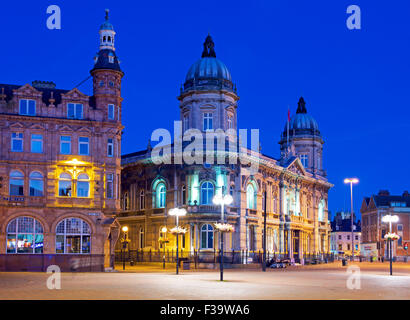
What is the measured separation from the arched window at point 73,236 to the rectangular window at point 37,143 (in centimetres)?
593

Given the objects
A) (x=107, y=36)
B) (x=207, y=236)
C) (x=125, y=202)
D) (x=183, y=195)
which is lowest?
(x=207, y=236)

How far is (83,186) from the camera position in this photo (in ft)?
162

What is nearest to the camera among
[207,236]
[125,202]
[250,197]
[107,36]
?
[107,36]

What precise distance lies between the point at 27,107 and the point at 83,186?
7611 mm

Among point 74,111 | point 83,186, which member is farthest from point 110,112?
point 83,186

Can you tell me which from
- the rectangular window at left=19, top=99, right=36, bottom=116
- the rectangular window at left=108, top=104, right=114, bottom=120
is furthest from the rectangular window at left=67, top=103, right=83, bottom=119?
the rectangular window at left=19, top=99, right=36, bottom=116

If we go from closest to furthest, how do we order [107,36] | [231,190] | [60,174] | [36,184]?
[36,184], [60,174], [107,36], [231,190]

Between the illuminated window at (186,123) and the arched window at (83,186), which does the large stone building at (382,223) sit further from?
the arched window at (83,186)

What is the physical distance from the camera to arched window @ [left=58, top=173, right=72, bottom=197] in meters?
48.7

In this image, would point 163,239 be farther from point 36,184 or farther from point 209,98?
point 36,184

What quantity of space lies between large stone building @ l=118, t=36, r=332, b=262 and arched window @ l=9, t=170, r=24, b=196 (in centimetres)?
1938

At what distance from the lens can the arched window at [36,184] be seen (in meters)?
48.0

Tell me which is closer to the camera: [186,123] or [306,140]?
[186,123]
